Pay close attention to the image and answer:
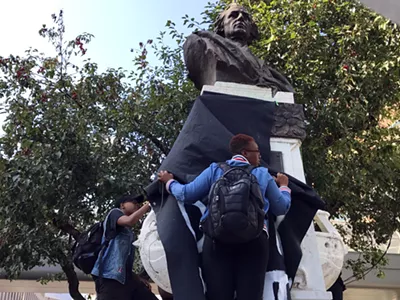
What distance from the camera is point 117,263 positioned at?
13.6 feet

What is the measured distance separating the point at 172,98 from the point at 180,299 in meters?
4.68

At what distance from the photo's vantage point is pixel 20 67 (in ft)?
26.7

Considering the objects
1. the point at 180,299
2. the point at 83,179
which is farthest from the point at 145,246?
the point at 83,179

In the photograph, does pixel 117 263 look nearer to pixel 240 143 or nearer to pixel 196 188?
pixel 196 188

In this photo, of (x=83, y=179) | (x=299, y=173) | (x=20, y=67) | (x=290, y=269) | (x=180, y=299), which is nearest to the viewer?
(x=180, y=299)

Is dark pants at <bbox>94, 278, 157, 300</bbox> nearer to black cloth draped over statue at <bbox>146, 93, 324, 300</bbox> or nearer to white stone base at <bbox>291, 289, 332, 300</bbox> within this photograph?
black cloth draped over statue at <bbox>146, 93, 324, 300</bbox>

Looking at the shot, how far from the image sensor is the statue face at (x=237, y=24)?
529cm

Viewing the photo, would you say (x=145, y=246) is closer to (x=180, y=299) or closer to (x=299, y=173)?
(x=180, y=299)

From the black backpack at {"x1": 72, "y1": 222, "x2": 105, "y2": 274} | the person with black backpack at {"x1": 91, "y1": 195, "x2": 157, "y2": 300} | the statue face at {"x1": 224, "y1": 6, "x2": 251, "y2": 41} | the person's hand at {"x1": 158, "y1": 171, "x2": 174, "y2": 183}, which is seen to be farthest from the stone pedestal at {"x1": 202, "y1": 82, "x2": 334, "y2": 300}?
the black backpack at {"x1": 72, "y1": 222, "x2": 105, "y2": 274}

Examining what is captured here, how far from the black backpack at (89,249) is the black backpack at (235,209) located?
1505 mm

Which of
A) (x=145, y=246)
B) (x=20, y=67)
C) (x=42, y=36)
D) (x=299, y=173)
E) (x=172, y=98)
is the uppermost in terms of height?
(x=42, y=36)

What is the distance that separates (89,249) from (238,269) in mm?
1531

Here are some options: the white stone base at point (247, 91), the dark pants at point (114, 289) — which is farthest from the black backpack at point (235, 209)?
the white stone base at point (247, 91)

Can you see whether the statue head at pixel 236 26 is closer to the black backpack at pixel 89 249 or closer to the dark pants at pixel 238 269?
the black backpack at pixel 89 249
